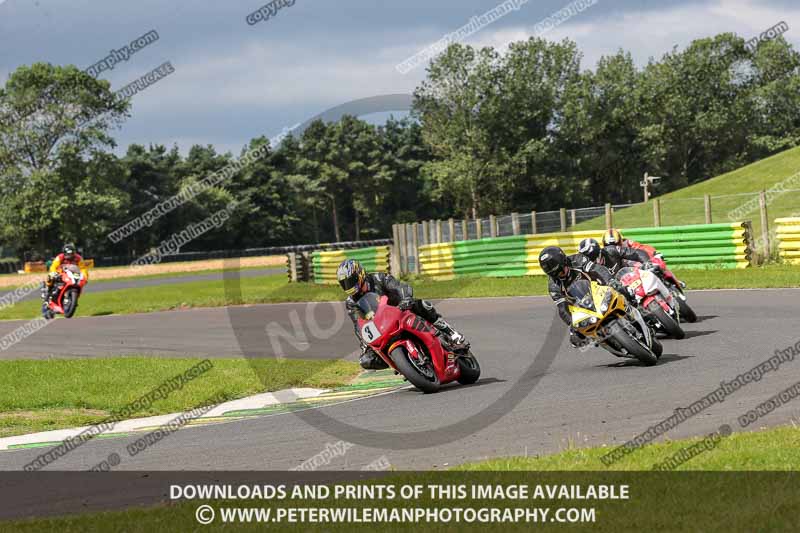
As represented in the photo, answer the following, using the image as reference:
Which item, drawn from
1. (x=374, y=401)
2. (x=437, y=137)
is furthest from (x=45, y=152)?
(x=374, y=401)

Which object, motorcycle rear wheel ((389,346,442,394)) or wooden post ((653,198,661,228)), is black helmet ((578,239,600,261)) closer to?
motorcycle rear wheel ((389,346,442,394))

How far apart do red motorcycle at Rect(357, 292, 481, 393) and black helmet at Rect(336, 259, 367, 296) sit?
14cm

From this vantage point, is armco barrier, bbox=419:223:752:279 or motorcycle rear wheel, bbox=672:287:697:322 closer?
motorcycle rear wheel, bbox=672:287:697:322

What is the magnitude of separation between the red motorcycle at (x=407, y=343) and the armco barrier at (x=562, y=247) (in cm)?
1607

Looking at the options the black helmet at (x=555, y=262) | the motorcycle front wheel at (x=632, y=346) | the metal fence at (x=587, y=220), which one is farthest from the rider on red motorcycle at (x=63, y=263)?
the motorcycle front wheel at (x=632, y=346)

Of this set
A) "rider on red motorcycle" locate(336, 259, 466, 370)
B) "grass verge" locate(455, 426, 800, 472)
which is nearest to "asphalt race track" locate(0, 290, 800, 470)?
"grass verge" locate(455, 426, 800, 472)

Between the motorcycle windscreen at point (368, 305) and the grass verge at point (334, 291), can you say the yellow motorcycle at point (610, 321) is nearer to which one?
the motorcycle windscreen at point (368, 305)

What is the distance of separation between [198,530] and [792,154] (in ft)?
171

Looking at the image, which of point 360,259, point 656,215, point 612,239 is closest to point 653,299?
point 612,239

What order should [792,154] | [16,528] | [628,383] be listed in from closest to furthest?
[16,528] → [628,383] → [792,154]

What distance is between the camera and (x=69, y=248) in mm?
27109

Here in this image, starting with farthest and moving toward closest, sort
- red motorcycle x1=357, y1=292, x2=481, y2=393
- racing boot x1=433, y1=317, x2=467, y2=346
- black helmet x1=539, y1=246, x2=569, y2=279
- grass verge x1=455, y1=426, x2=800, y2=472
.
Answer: black helmet x1=539, y1=246, x2=569, y2=279, racing boot x1=433, y1=317, x2=467, y2=346, red motorcycle x1=357, y1=292, x2=481, y2=393, grass verge x1=455, y1=426, x2=800, y2=472

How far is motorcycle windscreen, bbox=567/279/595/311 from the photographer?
12.0 metres

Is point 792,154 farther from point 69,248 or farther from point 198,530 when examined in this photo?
point 198,530
